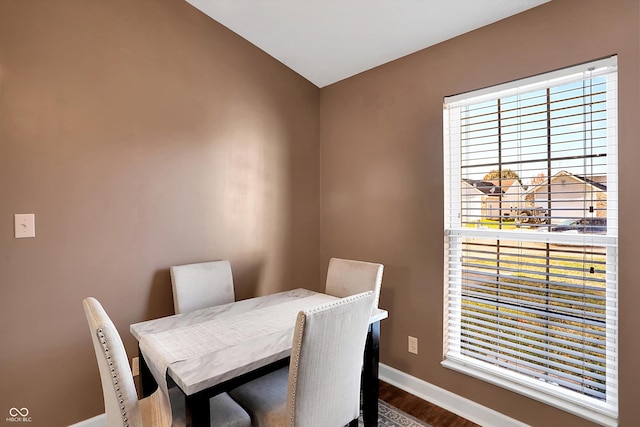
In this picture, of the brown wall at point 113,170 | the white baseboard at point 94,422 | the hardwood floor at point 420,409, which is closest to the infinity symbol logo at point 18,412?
the brown wall at point 113,170

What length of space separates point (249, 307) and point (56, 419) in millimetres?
1174

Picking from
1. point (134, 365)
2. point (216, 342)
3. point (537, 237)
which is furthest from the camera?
point (134, 365)

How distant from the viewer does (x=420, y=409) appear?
219 centimetres

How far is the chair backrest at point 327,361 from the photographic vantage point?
1.22 metres

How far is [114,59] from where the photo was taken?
77.4 inches

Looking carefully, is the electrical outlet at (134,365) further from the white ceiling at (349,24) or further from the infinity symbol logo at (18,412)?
the white ceiling at (349,24)

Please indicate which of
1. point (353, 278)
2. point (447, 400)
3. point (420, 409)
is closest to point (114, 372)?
point (353, 278)

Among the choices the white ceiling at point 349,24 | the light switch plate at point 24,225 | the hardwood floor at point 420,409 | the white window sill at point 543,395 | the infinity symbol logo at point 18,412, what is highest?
the white ceiling at point 349,24

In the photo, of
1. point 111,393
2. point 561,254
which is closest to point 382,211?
point 561,254

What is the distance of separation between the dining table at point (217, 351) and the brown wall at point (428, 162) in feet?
2.17

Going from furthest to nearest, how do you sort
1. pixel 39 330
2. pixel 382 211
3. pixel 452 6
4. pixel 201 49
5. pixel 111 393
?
pixel 382 211, pixel 201 49, pixel 452 6, pixel 39 330, pixel 111 393

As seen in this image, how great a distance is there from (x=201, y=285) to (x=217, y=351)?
0.82 meters

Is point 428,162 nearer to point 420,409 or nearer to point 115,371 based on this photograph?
point 420,409

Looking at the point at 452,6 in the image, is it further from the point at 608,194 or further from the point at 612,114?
the point at 608,194
